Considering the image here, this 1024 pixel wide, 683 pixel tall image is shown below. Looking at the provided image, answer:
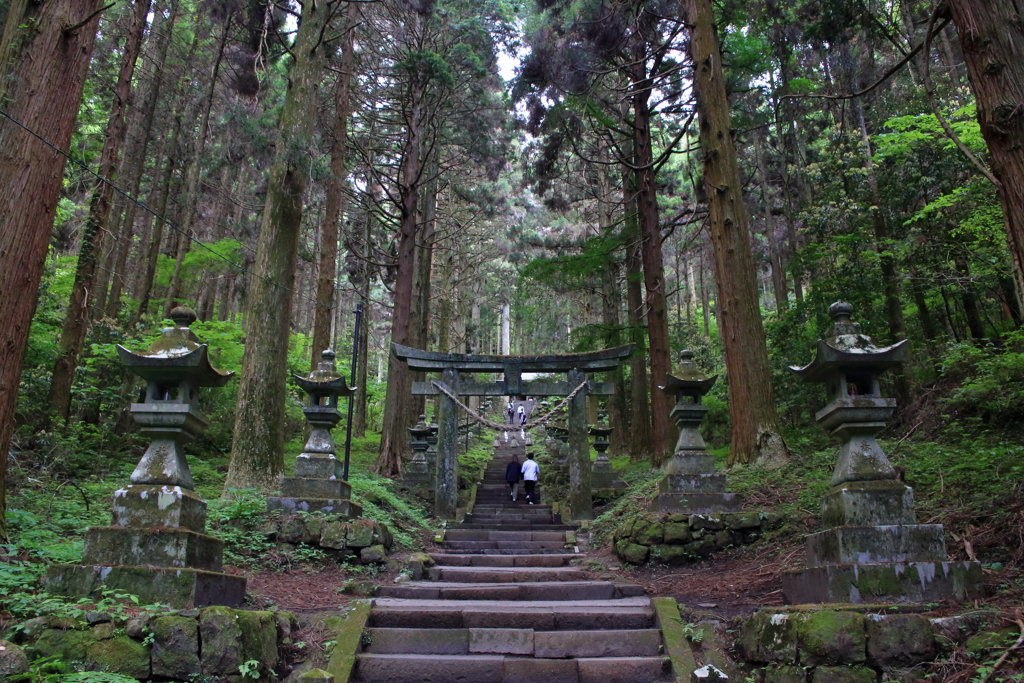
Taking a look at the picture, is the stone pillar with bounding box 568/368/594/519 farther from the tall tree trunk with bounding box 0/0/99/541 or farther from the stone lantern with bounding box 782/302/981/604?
the tall tree trunk with bounding box 0/0/99/541

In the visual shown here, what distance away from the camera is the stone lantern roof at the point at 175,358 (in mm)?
5527

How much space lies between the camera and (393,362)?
16062mm

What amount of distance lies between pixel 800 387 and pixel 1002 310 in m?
4.42

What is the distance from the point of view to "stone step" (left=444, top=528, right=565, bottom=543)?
10.9m

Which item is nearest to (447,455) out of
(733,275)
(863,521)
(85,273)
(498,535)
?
(498,535)

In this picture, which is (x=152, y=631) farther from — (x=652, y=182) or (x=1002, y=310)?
(x=1002, y=310)

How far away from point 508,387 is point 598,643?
7.36 m

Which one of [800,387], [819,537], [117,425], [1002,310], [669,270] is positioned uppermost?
[669,270]

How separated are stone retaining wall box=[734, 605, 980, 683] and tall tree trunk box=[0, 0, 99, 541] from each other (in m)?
6.43

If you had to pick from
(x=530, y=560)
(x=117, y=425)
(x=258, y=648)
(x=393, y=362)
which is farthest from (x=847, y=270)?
(x=117, y=425)

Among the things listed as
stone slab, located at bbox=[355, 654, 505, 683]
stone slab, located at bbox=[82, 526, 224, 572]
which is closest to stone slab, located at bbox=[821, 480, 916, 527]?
stone slab, located at bbox=[355, 654, 505, 683]

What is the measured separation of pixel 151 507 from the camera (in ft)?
17.2

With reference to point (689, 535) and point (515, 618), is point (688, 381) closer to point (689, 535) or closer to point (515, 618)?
point (689, 535)

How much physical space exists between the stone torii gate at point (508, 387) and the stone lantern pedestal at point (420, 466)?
5.52 feet
